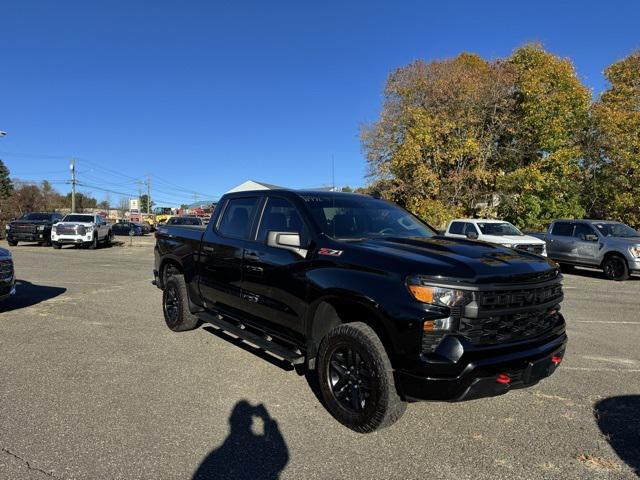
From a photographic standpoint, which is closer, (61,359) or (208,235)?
(61,359)

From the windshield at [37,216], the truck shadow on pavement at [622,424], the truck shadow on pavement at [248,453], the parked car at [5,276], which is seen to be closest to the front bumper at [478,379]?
the truck shadow on pavement at [622,424]

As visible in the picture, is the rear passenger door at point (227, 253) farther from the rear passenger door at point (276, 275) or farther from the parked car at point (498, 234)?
the parked car at point (498, 234)

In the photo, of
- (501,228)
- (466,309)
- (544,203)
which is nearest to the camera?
(466,309)

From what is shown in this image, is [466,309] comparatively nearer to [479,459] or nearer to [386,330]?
[386,330]

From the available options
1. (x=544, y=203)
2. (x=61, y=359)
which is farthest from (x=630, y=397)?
(x=544, y=203)

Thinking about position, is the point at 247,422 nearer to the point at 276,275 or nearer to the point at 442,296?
the point at 276,275

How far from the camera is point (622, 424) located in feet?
12.4

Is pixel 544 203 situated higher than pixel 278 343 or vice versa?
pixel 544 203

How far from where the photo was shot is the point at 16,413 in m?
3.84

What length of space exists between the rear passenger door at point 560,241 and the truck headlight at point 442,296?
14151 mm

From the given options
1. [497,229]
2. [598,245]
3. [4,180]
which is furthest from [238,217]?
[4,180]

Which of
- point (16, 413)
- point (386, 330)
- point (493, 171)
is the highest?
point (493, 171)

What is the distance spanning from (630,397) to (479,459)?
6.83 feet

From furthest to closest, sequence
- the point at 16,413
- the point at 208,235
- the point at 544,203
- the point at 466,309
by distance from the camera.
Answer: the point at 544,203 → the point at 208,235 → the point at 16,413 → the point at 466,309
